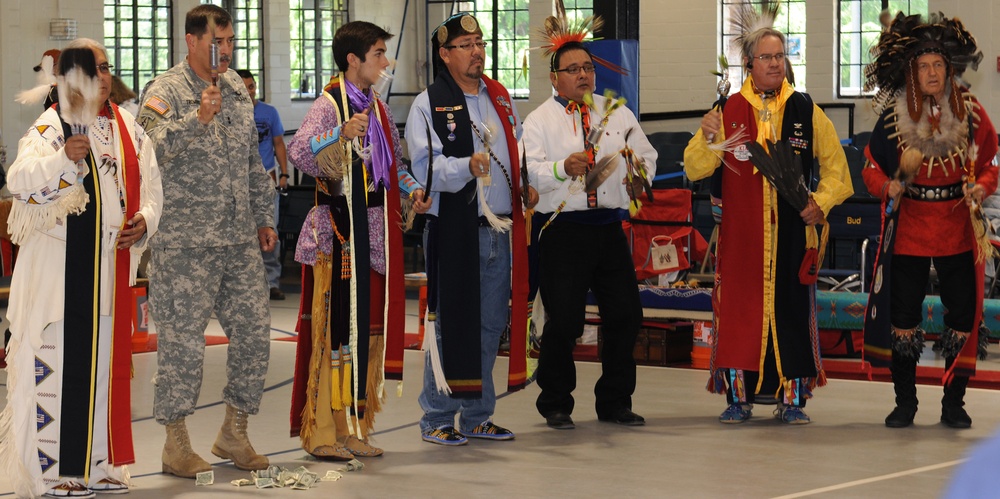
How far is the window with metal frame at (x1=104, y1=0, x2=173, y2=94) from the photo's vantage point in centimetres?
1432

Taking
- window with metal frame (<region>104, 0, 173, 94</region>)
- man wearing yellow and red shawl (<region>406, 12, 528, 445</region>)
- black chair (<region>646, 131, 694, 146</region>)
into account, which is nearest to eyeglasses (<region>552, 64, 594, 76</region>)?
man wearing yellow and red shawl (<region>406, 12, 528, 445</region>)

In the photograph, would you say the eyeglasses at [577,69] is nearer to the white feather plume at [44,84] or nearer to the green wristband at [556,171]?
the green wristband at [556,171]

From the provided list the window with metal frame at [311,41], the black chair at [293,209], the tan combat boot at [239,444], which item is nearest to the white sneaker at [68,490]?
the tan combat boot at [239,444]

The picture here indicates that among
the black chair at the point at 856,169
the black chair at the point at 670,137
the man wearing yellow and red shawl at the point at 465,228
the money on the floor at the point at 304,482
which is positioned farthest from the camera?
the black chair at the point at 670,137

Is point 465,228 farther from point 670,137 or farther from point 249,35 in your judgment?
point 249,35

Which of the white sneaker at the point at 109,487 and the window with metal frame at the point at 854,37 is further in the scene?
the window with metal frame at the point at 854,37

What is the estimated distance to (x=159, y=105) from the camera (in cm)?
389

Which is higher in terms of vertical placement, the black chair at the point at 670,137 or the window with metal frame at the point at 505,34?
the window with metal frame at the point at 505,34

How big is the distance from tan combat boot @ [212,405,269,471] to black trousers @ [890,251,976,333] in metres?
2.46

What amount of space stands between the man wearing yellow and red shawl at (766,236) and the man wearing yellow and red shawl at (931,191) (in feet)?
0.78

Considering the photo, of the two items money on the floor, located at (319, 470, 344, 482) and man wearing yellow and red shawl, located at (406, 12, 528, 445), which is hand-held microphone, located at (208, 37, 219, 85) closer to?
man wearing yellow and red shawl, located at (406, 12, 528, 445)

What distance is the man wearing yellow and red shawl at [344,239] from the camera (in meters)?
4.21

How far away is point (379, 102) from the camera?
4.32 meters

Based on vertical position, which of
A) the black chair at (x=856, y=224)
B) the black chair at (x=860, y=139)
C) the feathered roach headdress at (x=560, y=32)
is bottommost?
the black chair at (x=856, y=224)
